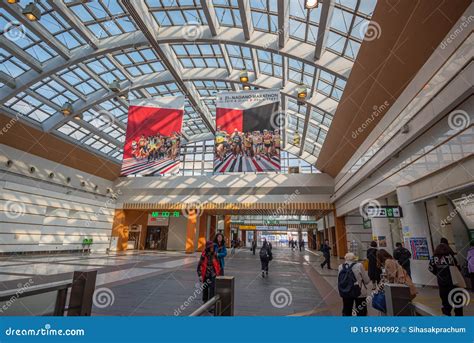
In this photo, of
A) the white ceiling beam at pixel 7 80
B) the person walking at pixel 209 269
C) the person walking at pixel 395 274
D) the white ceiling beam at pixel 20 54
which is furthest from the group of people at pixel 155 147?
the white ceiling beam at pixel 7 80

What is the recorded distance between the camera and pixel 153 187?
2761cm

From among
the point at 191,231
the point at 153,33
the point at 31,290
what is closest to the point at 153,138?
the point at 153,33

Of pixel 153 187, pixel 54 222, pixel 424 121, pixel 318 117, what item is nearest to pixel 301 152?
pixel 318 117

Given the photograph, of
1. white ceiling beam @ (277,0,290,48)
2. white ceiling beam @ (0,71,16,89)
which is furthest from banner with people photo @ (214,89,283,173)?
white ceiling beam @ (0,71,16,89)

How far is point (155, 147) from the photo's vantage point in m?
10.3

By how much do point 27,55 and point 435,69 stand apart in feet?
64.9

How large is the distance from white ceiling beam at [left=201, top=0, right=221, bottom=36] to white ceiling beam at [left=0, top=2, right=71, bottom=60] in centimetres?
864

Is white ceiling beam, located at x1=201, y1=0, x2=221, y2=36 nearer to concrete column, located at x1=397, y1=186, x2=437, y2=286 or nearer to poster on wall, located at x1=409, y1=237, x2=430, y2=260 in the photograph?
concrete column, located at x1=397, y1=186, x2=437, y2=286

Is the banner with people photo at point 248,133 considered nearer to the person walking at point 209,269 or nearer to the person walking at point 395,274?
the person walking at point 209,269

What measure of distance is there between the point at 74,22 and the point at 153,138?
831 centimetres

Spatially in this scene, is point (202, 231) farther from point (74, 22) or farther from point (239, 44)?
point (74, 22)

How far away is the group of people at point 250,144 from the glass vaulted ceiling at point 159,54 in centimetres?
538

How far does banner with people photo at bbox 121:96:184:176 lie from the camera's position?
10.1 metres

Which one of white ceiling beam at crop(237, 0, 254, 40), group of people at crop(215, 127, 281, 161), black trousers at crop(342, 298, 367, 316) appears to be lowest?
black trousers at crop(342, 298, 367, 316)
